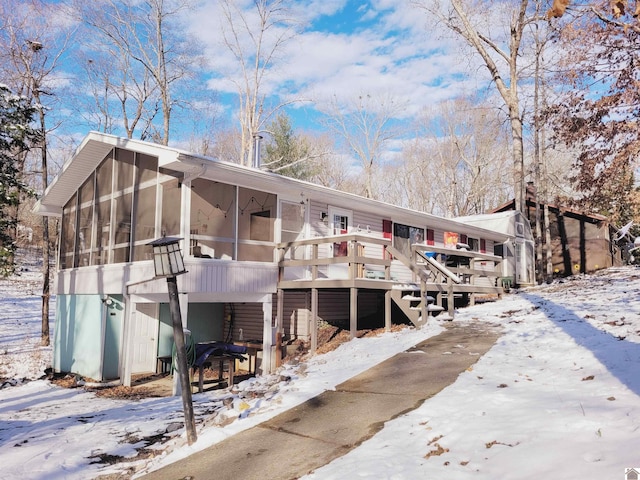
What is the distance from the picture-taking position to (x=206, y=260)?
10734 mm

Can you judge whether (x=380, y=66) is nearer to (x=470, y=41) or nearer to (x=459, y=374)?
(x=470, y=41)

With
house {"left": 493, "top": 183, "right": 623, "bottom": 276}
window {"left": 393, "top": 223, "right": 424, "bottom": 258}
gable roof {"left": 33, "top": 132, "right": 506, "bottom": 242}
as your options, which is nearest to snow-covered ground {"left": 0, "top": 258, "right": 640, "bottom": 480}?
gable roof {"left": 33, "top": 132, "right": 506, "bottom": 242}

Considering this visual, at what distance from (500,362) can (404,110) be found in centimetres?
3061

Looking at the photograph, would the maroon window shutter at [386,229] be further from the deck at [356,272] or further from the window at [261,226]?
the window at [261,226]

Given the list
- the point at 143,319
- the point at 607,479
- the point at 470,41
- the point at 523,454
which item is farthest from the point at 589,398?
the point at 470,41

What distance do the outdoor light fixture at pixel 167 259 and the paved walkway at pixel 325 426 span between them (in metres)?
2.21

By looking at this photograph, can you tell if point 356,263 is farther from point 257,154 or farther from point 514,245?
point 514,245

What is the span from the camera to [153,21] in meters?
24.0

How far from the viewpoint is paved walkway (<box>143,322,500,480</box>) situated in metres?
4.73

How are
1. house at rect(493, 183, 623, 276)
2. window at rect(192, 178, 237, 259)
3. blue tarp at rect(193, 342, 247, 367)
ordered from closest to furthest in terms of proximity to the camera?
window at rect(192, 178, 237, 259) → blue tarp at rect(193, 342, 247, 367) → house at rect(493, 183, 623, 276)

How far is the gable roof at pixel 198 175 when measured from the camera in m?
10.2

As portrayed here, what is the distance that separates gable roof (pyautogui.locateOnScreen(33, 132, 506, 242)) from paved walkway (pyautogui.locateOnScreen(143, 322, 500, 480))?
5.46 metres

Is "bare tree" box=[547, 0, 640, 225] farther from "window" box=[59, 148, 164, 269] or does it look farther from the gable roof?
"window" box=[59, 148, 164, 269]

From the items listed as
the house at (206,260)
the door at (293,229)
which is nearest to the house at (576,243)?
the house at (206,260)
